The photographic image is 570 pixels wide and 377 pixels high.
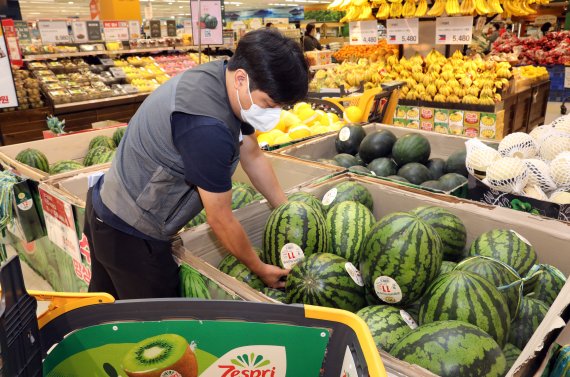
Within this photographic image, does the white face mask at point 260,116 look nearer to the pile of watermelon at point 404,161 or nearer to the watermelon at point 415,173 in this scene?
the pile of watermelon at point 404,161

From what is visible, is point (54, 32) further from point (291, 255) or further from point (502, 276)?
point (502, 276)

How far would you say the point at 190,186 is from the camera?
1.66m

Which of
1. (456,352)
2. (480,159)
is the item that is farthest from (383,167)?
(456,352)

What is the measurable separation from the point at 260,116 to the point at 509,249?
97cm

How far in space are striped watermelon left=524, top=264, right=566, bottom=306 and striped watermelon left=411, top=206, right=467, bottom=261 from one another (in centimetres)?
28

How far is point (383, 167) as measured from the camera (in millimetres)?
2660

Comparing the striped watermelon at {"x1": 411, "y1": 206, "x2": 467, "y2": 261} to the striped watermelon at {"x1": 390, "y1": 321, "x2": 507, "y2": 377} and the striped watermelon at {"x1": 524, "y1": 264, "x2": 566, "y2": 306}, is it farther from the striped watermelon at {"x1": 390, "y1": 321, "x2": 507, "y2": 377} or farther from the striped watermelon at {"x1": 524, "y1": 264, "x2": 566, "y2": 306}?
the striped watermelon at {"x1": 390, "y1": 321, "x2": 507, "y2": 377}

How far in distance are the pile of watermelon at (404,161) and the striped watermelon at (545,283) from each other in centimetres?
92

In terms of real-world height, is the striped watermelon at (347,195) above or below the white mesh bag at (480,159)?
below

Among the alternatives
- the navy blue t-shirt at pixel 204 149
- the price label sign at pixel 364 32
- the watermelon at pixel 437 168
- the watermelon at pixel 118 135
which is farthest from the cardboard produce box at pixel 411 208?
the price label sign at pixel 364 32

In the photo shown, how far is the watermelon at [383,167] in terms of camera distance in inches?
104

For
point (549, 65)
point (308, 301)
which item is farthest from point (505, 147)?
point (549, 65)

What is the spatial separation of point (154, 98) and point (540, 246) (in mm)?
1496

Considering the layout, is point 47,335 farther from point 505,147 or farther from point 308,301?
point 505,147
